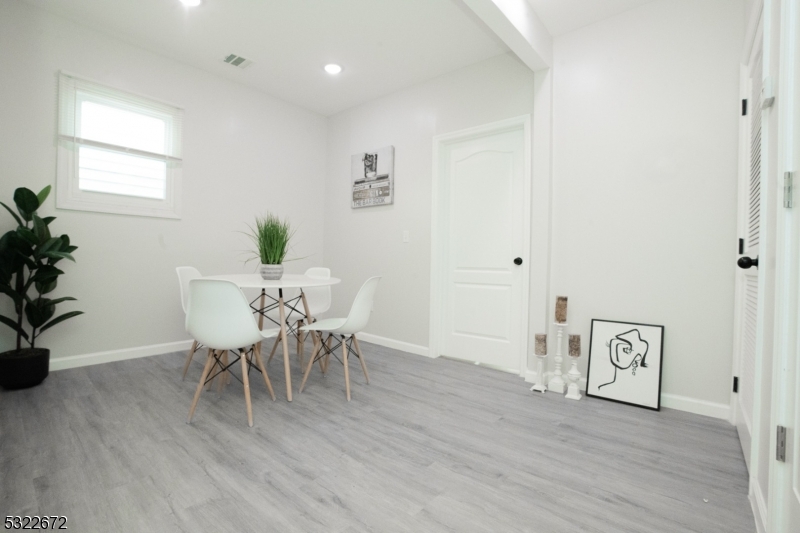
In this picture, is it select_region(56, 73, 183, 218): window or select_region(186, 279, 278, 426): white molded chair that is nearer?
select_region(186, 279, 278, 426): white molded chair

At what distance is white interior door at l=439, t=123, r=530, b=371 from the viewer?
3225mm

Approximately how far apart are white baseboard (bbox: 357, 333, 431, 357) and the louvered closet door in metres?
2.30

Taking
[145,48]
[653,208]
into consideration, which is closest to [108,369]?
[145,48]

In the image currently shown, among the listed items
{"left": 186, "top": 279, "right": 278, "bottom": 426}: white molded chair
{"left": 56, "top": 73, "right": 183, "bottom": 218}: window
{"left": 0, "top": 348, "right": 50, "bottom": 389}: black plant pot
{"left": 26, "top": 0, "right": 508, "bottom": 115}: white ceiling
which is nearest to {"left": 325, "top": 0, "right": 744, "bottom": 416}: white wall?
{"left": 26, "top": 0, "right": 508, "bottom": 115}: white ceiling

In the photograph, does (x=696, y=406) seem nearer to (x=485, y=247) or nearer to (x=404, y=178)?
(x=485, y=247)

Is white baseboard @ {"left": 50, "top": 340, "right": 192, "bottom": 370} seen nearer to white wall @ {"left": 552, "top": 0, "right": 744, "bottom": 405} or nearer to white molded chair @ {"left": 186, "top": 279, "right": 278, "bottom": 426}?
white molded chair @ {"left": 186, "top": 279, "right": 278, "bottom": 426}

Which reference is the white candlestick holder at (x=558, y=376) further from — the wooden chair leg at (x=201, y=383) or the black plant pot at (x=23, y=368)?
the black plant pot at (x=23, y=368)

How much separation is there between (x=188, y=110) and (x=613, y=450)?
4.30 metres

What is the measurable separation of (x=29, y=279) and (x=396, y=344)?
295cm

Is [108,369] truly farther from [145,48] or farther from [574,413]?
[574,413]

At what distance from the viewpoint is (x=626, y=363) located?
2.55 meters

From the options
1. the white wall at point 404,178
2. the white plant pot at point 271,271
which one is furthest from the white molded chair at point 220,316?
the white wall at point 404,178

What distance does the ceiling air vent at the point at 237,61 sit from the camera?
3.46m

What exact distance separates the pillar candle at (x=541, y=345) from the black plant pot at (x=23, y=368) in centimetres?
348
